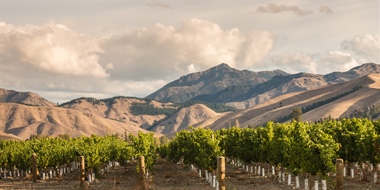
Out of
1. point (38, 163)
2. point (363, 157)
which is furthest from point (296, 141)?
point (38, 163)

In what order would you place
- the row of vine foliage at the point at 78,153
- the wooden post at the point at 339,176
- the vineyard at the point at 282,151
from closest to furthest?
1. the wooden post at the point at 339,176
2. the vineyard at the point at 282,151
3. the row of vine foliage at the point at 78,153

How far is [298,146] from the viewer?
43469 millimetres

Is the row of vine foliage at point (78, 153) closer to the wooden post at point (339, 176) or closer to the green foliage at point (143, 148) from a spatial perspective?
the green foliage at point (143, 148)

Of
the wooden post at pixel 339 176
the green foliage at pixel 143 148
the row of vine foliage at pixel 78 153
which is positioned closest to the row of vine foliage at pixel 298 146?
the green foliage at pixel 143 148

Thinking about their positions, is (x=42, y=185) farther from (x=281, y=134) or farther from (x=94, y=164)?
(x=281, y=134)

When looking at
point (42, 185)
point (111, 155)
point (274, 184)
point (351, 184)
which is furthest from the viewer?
point (111, 155)

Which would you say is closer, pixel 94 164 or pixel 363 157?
pixel 363 157

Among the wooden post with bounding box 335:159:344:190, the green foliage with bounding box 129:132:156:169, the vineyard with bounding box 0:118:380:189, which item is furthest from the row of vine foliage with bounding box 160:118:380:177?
the wooden post with bounding box 335:159:344:190

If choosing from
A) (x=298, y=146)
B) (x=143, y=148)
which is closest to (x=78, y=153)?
(x=143, y=148)

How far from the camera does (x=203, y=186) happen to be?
54688 mm

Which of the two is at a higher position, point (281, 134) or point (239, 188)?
point (281, 134)

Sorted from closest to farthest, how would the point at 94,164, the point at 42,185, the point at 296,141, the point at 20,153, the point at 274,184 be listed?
the point at 296,141, the point at 274,184, the point at 42,185, the point at 94,164, the point at 20,153

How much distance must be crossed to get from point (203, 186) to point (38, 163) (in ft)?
89.6

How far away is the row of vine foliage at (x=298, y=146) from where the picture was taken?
4169 centimetres
